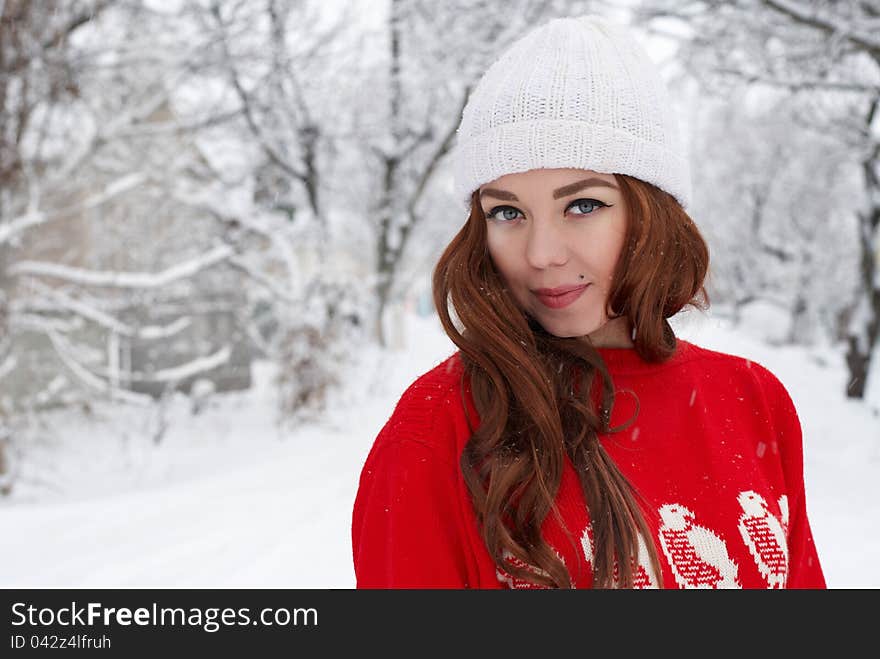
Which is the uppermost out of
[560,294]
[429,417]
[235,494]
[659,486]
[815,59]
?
[815,59]

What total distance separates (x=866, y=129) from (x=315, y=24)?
321 inches

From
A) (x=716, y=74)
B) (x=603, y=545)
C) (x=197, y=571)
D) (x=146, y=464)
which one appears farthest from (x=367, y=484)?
(x=146, y=464)

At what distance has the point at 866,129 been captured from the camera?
34.5ft

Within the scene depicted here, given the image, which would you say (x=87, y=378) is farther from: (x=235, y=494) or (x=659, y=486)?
(x=659, y=486)

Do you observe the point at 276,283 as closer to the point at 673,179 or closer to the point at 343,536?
the point at 343,536

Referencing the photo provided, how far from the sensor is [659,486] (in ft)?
4.70

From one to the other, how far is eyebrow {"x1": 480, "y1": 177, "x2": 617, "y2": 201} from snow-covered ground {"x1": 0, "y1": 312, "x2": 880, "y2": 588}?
0.53 m

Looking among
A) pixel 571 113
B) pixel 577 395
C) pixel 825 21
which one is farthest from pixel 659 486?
pixel 825 21

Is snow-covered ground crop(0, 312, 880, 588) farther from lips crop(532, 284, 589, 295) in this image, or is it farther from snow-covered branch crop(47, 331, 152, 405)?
lips crop(532, 284, 589, 295)

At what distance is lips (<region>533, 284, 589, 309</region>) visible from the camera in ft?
4.91

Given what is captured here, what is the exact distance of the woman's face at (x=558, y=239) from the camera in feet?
4.75

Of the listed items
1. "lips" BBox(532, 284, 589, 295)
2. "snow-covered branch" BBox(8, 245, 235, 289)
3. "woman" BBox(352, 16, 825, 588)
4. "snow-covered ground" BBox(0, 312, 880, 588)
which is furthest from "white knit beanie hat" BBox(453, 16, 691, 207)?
"snow-covered branch" BBox(8, 245, 235, 289)

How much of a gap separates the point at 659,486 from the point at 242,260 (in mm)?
9049

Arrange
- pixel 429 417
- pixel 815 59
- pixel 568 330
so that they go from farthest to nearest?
1. pixel 815 59
2. pixel 568 330
3. pixel 429 417
